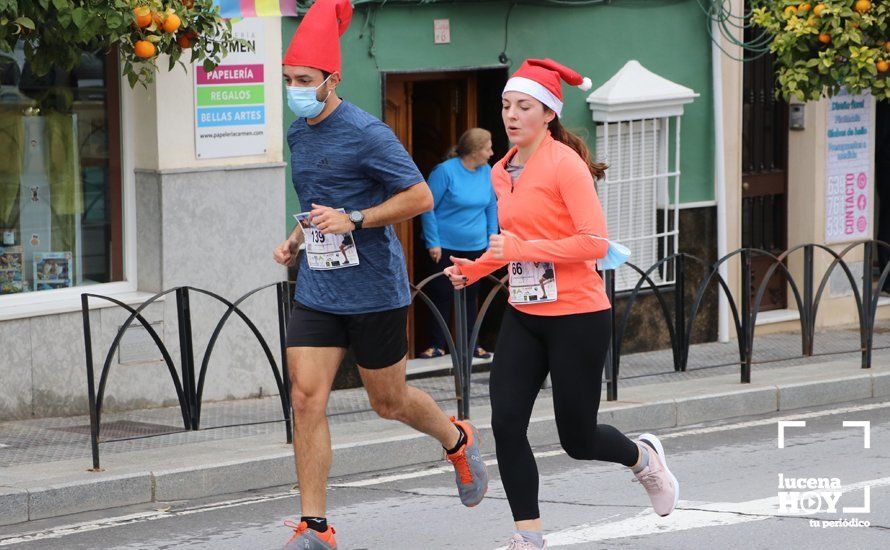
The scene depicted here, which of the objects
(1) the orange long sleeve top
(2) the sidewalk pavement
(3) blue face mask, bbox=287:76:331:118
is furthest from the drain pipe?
(1) the orange long sleeve top

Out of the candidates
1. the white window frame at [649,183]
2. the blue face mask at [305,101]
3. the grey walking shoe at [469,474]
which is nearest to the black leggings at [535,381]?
the grey walking shoe at [469,474]

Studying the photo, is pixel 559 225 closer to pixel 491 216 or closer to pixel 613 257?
pixel 613 257

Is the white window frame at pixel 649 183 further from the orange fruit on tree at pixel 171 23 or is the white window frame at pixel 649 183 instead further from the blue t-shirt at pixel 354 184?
the blue t-shirt at pixel 354 184

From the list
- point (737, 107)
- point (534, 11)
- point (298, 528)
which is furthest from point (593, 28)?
point (298, 528)

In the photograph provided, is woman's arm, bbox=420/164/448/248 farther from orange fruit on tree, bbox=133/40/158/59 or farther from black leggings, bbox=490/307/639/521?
black leggings, bbox=490/307/639/521

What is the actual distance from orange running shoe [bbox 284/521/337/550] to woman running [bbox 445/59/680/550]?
0.75 metres

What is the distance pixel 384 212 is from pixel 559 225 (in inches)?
31.2

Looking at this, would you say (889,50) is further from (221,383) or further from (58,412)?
(58,412)

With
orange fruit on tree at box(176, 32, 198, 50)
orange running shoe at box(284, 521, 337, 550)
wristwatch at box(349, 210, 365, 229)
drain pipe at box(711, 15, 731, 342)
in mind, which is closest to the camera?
orange running shoe at box(284, 521, 337, 550)

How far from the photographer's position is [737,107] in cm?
1356

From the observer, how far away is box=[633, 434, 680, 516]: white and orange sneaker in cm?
650

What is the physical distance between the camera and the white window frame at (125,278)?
10.2 metres

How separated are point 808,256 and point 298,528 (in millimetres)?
5951

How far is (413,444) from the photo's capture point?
8898 millimetres
